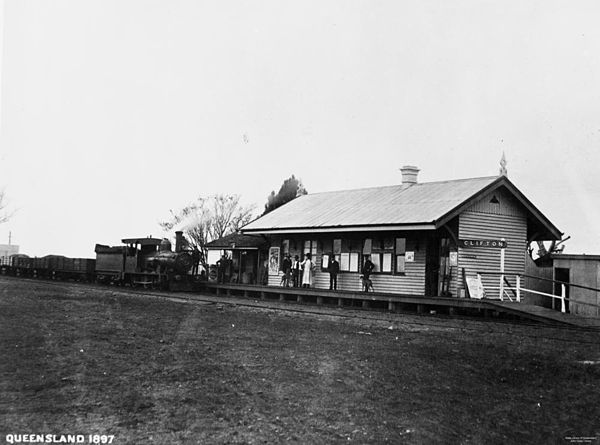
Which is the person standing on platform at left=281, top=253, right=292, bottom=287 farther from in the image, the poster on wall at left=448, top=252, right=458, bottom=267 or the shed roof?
the poster on wall at left=448, top=252, right=458, bottom=267

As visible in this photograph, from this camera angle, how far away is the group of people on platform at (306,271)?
71.8ft

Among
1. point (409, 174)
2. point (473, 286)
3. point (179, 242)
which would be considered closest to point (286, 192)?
point (179, 242)

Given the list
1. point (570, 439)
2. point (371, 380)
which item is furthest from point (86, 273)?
point (570, 439)

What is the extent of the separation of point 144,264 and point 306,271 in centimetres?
889

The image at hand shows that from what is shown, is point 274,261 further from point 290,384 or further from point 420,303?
point 290,384

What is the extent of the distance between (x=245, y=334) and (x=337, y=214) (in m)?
13.8

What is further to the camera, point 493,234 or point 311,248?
point 311,248

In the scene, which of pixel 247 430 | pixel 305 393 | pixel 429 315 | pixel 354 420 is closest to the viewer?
pixel 247 430

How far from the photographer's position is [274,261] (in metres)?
27.2

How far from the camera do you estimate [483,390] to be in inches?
292

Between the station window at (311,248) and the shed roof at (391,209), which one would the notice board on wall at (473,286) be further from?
the station window at (311,248)

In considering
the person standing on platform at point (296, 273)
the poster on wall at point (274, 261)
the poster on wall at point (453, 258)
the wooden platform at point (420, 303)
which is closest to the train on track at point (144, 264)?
the wooden platform at point (420, 303)

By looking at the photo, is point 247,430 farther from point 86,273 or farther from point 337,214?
point 86,273

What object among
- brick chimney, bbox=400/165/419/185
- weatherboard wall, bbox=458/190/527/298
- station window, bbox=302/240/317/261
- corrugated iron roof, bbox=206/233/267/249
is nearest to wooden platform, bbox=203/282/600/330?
weatherboard wall, bbox=458/190/527/298
